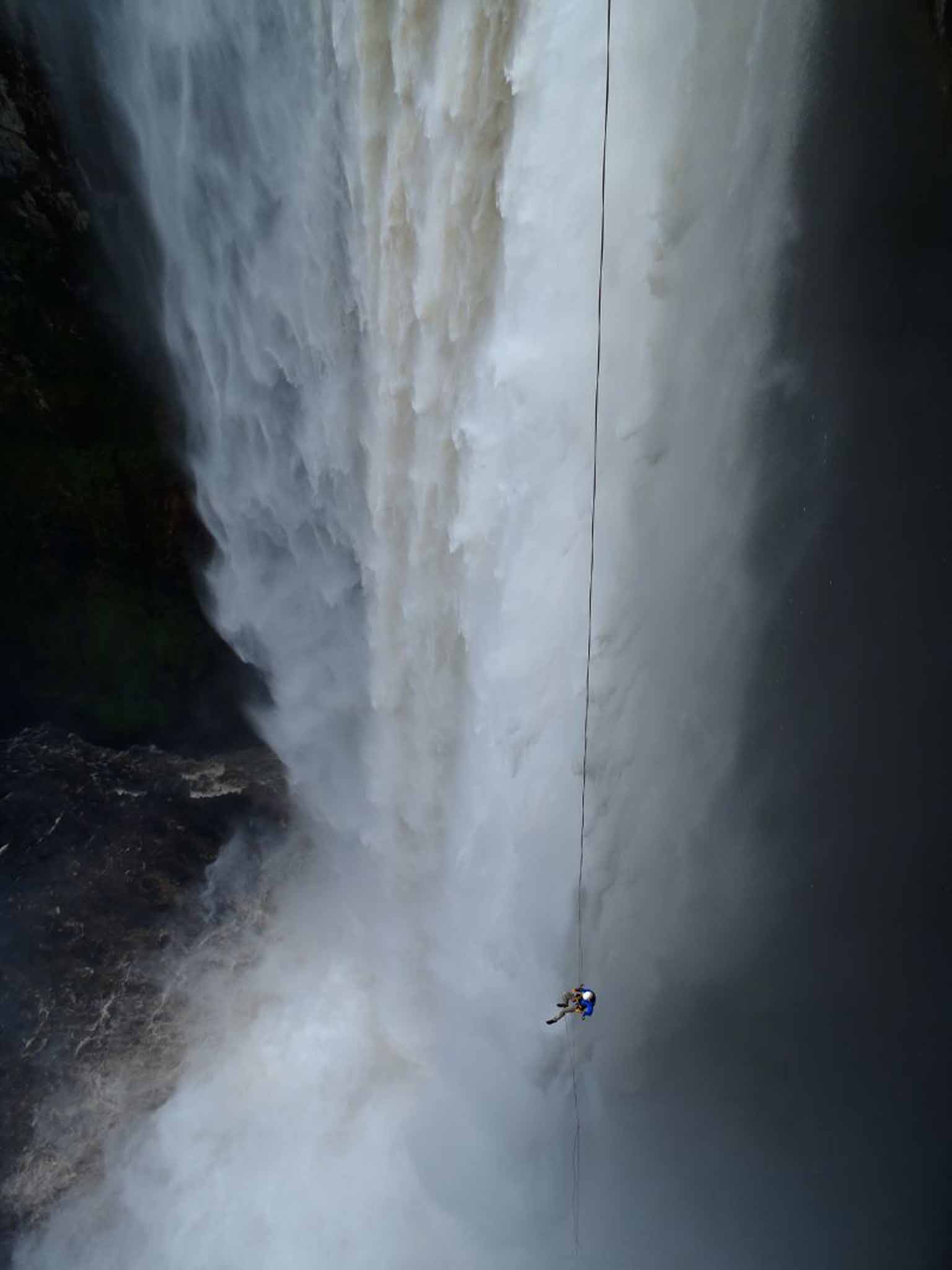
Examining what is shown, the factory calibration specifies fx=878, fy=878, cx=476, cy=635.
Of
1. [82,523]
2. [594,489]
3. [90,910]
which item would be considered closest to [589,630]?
[594,489]

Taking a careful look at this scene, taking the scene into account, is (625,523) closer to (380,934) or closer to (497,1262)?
(380,934)

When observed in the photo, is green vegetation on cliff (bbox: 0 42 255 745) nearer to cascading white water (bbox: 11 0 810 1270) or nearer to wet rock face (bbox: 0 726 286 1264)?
wet rock face (bbox: 0 726 286 1264)

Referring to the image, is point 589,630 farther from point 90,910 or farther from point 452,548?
point 90,910

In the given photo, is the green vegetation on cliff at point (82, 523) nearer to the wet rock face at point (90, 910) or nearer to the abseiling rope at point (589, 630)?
the wet rock face at point (90, 910)

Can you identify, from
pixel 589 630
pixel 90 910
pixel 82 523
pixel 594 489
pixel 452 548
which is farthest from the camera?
pixel 82 523

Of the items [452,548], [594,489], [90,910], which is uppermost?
[594,489]

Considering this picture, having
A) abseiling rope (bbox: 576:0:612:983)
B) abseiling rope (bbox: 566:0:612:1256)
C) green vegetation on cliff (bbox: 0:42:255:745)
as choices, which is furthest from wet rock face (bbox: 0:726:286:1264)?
abseiling rope (bbox: 576:0:612:983)
